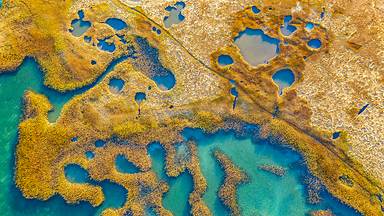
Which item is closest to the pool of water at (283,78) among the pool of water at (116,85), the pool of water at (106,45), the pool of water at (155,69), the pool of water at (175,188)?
the pool of water at (155,69)

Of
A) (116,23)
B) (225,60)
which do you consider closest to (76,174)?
(116,23)

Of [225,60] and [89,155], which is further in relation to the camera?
[225,60]

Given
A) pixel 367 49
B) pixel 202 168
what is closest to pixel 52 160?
pixel 202 168

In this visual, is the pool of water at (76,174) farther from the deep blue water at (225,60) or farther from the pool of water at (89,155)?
the deep blue water at (225,60)

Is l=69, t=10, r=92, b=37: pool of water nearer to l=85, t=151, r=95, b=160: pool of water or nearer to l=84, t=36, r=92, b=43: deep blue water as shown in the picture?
l=84, t=36, r=92, b=43: deep blue water

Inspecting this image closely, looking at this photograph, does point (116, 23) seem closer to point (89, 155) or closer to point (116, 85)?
point (116, 85)

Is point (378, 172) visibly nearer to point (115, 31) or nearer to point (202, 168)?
point (202, 168)
